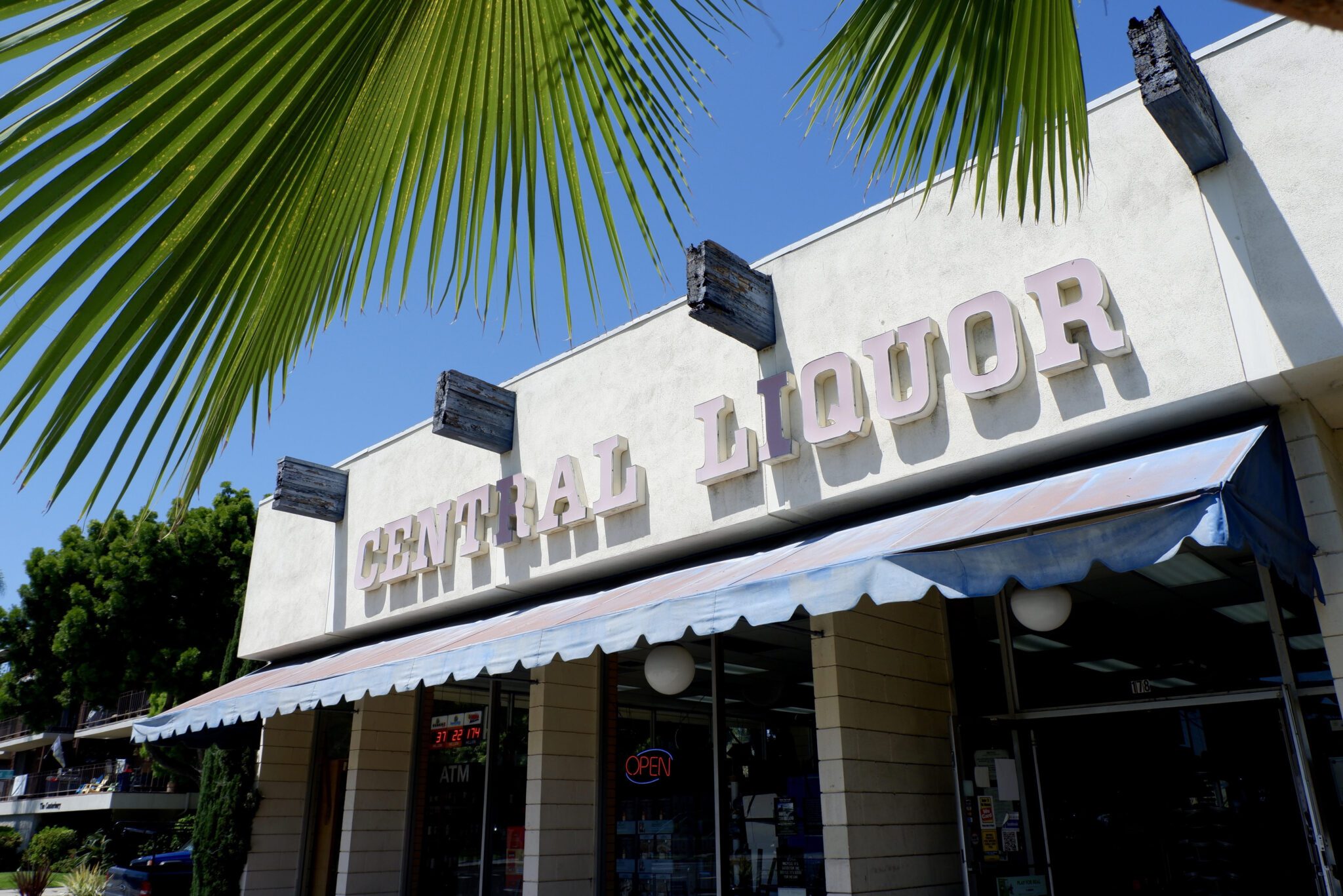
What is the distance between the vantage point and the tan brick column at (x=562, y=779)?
8977 mm

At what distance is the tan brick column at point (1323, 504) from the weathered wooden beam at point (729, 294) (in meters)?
3.62

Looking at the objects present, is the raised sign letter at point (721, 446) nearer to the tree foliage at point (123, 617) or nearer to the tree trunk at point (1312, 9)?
the tree trunk at point (1312, 9)

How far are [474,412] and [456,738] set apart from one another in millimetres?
3861

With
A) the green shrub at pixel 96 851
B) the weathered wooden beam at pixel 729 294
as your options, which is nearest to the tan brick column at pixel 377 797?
the weathered wooden beam at pixel 729 294

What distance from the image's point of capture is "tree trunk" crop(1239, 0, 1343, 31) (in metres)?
0.98

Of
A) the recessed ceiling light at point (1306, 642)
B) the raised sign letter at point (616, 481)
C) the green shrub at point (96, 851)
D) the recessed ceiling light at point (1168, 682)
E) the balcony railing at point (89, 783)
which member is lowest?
the green shrub at point (96, 851)

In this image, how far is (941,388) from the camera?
Answer: 6949 mm

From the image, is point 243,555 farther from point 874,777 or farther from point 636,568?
point 874,777

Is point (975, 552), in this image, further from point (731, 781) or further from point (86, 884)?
point (86, 884)

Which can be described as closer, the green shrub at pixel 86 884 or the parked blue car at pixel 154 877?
the parked blue car at pixel 154 877

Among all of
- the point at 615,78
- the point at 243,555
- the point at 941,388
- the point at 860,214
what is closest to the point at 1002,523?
the point at 941,388

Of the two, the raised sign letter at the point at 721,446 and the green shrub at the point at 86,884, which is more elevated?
the raised sign letter at the point at 721,446

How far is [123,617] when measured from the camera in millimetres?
26109

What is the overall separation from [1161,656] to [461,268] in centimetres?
727
